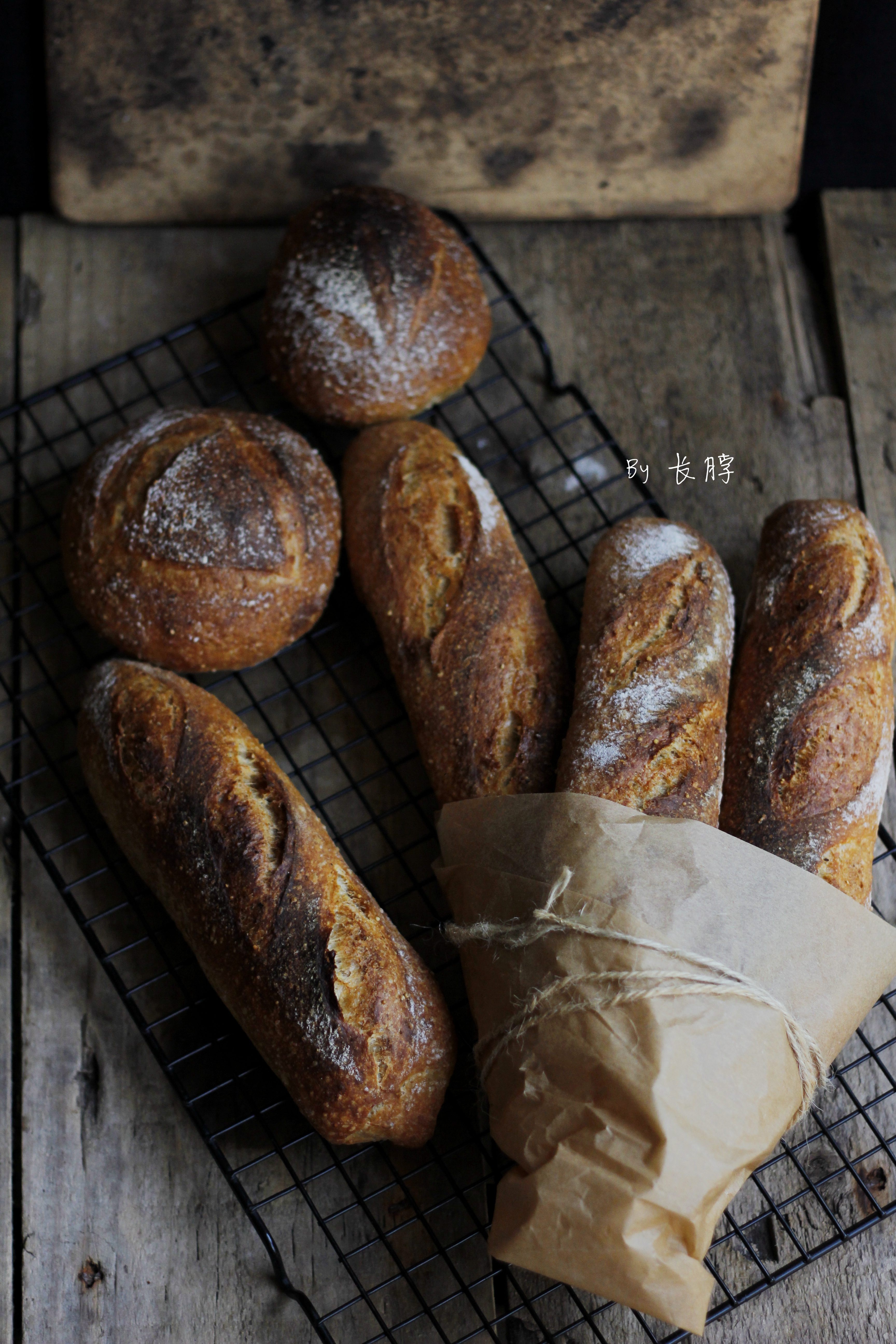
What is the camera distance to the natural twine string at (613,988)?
147cm

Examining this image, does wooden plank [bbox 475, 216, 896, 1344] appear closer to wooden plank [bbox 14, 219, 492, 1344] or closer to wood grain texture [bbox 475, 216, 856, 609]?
wood grain texture [bbox 475, 216, 856, 609]

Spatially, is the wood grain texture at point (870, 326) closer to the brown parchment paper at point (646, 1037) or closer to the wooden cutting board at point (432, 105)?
the wooden cutting board at point (432, 105)

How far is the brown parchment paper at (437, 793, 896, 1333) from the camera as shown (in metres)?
1.44

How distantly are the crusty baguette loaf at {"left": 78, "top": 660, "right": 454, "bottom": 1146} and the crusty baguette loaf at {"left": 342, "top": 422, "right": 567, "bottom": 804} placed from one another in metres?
0.26

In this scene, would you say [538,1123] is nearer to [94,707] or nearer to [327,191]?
[94,707]

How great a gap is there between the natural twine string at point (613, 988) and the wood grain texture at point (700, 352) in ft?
2.87

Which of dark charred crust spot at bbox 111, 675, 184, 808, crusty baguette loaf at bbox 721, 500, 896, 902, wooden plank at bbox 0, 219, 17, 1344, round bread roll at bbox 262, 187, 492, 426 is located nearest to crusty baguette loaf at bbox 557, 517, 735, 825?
crusty baguette loaf at bbox 721, 500, 896, 902

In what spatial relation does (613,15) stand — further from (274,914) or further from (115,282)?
(274,914)

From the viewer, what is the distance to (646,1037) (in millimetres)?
1451

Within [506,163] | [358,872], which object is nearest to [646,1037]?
[358,872]

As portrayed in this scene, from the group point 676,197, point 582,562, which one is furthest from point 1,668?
point 676,197

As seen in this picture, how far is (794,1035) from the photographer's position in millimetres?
1532

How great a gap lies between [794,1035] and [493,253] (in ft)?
5.39

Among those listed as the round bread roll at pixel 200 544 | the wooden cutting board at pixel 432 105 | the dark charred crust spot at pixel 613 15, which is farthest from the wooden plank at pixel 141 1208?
the dark charred crust spot at pixel 613 15
